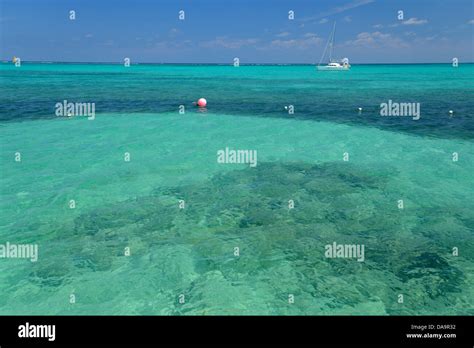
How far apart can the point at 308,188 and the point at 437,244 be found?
21.1 feet

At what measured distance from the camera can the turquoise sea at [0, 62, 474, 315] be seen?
9742 millimetres

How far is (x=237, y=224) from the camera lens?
541 inches

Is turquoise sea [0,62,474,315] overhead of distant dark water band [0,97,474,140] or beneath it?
beneath

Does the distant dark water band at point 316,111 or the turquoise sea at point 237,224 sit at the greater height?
the distant dark water band at point 316,111

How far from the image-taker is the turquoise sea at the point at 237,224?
384 inches

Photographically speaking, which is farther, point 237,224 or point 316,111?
point 316,111

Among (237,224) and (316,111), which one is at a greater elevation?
(316,111)

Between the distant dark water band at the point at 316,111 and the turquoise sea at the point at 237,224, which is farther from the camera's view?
the distant dark water band at the point at 316,111
